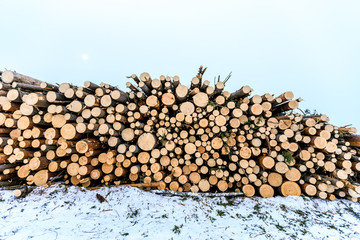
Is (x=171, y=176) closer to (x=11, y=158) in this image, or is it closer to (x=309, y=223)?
(x=309, y=223)

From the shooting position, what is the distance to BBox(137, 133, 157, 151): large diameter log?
10.7 ft

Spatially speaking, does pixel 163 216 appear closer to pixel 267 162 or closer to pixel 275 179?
pixel 267 162

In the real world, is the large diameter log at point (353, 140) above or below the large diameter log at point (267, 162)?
above

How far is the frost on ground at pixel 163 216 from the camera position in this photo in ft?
7.34

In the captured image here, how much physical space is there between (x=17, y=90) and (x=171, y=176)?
374 centimetres

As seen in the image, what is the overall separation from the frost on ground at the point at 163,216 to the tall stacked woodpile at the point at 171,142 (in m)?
0.27

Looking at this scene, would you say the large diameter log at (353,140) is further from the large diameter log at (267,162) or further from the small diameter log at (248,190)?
the small diameter log at (248,190)

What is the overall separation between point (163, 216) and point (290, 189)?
2.68 m

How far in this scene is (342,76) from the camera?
293 ft

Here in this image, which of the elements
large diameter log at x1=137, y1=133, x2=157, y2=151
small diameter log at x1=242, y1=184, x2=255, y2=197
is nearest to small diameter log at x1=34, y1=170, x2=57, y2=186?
large diameter log at x1=137, y1=133, x2=157, y2=151

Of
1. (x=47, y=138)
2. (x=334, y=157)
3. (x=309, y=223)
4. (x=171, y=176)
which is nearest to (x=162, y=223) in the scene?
(x=171, y=176)

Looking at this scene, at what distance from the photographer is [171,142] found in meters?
3.36

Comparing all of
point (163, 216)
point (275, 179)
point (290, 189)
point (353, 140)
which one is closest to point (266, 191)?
point (275, 179)

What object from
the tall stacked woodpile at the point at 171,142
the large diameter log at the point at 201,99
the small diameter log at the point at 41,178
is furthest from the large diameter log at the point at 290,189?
the small diameter log at the point at 41,178
